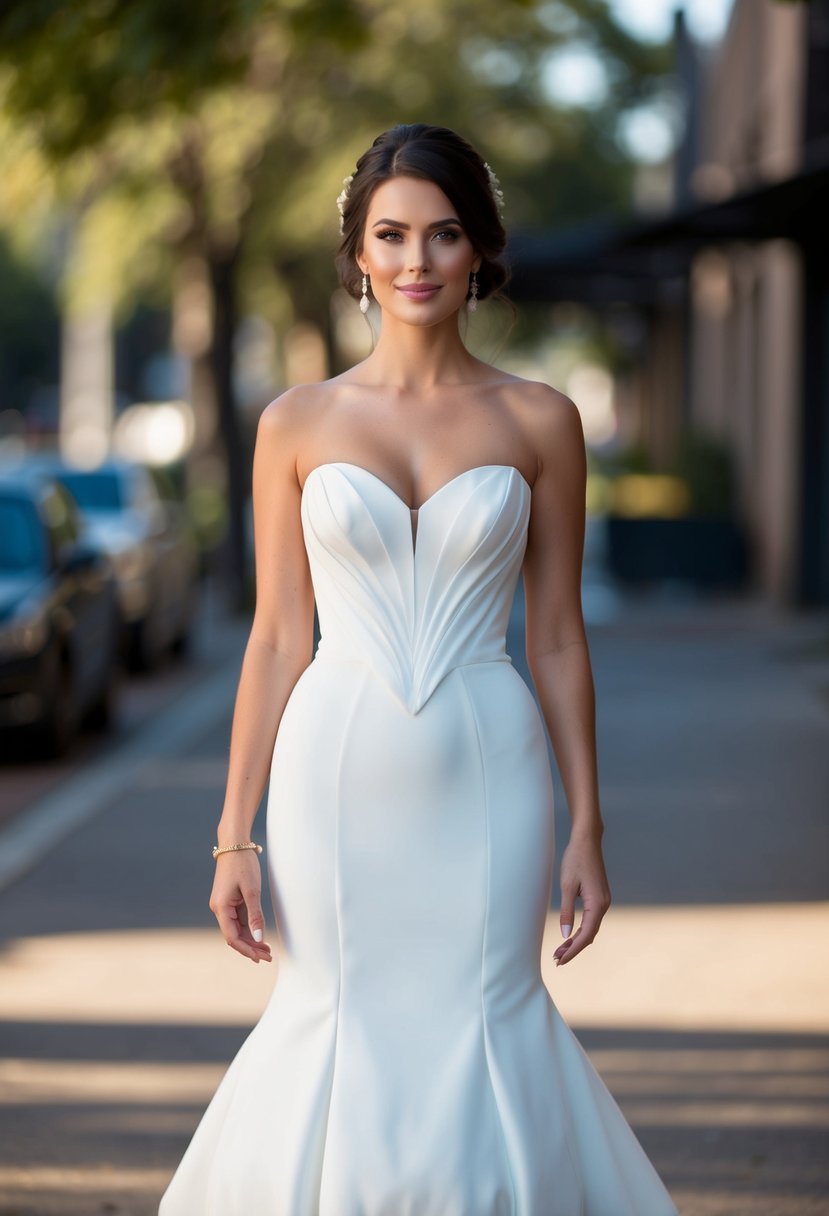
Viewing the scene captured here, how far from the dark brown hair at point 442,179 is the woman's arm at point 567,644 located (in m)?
0.27

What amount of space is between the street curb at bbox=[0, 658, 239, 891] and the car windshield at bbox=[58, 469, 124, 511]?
259 centimetres

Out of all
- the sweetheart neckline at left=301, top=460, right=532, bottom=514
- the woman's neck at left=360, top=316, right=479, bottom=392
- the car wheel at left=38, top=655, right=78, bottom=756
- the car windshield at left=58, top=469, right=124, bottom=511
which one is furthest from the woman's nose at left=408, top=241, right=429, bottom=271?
the car windshield at left=58, top=469, right=124, bottom=511

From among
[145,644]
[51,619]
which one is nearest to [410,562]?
[51,619]

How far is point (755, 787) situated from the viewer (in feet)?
32.2

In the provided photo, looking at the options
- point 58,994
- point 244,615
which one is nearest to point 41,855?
point 58,994

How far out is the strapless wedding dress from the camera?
3125 mm

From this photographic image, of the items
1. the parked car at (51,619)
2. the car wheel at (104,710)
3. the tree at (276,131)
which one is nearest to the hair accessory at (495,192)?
the tree at (276,131)

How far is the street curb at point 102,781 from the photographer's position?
338 inches

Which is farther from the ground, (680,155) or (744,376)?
(680,155)

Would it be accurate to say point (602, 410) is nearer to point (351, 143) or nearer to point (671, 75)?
point (671, 75)

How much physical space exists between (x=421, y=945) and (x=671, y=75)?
32.2 meters

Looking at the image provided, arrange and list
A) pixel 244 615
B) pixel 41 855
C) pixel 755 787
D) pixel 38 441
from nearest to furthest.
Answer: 1. pixel 41 855
2. pixel 755 787
3. pixel 244 615
4. pixel 38 441

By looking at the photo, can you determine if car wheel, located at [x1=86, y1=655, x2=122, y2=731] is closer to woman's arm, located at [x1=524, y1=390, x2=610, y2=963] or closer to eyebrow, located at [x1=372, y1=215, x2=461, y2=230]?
woman's arm, located at [x1=524, y1=390, x2=610, y2=963]

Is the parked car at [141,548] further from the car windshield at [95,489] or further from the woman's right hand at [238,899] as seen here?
the woman's right hand at [238,899]
